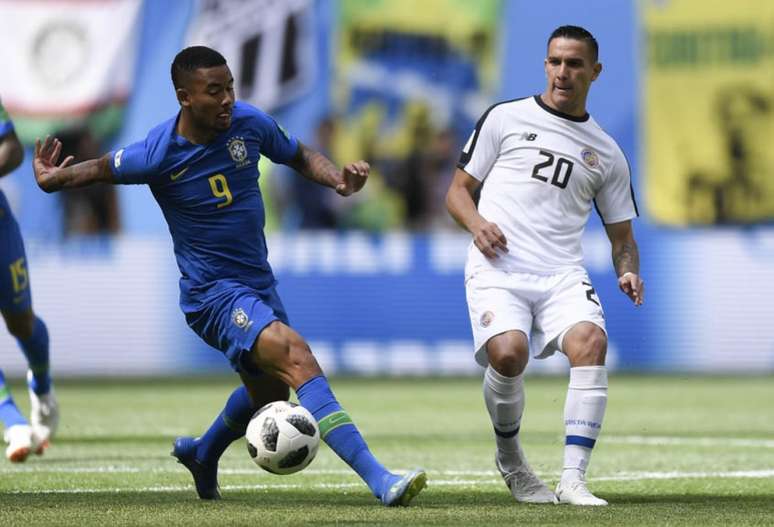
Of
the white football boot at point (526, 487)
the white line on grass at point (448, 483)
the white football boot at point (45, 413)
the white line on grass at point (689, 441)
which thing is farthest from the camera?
the white line on grass at point (689, 441)

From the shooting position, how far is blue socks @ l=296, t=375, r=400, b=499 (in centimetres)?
664

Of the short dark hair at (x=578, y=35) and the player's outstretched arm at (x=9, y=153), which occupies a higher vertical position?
the short dark hair at (x=578, y=35)

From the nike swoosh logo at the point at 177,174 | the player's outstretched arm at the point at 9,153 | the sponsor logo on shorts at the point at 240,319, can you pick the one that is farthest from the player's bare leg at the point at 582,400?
the player's outstretched arm at the point at 9,153

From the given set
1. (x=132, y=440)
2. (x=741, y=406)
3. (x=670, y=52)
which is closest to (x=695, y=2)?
(x=670, y=52)

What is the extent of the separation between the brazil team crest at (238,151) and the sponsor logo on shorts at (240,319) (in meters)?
0.67

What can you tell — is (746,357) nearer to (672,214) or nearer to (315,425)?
(672,214)

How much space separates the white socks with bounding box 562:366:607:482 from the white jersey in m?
0.56

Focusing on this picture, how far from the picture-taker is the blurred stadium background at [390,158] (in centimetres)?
2227

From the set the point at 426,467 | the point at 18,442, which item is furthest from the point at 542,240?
the point at 18,442

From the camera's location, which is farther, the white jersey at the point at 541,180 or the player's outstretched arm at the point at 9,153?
the player's outstretched arm at the point at 9,153

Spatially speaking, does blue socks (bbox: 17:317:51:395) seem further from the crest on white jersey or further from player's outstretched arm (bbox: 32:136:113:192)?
the crest on white jersey

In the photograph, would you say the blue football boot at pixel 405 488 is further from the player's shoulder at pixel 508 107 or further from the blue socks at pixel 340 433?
the player's shoulder at pixel 508 107

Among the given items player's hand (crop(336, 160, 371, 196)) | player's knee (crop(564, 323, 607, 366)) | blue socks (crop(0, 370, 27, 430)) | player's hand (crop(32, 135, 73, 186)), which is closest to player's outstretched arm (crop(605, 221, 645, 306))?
player's knee (crop(564, 323, 607, 366))

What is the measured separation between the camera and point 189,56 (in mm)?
7102
